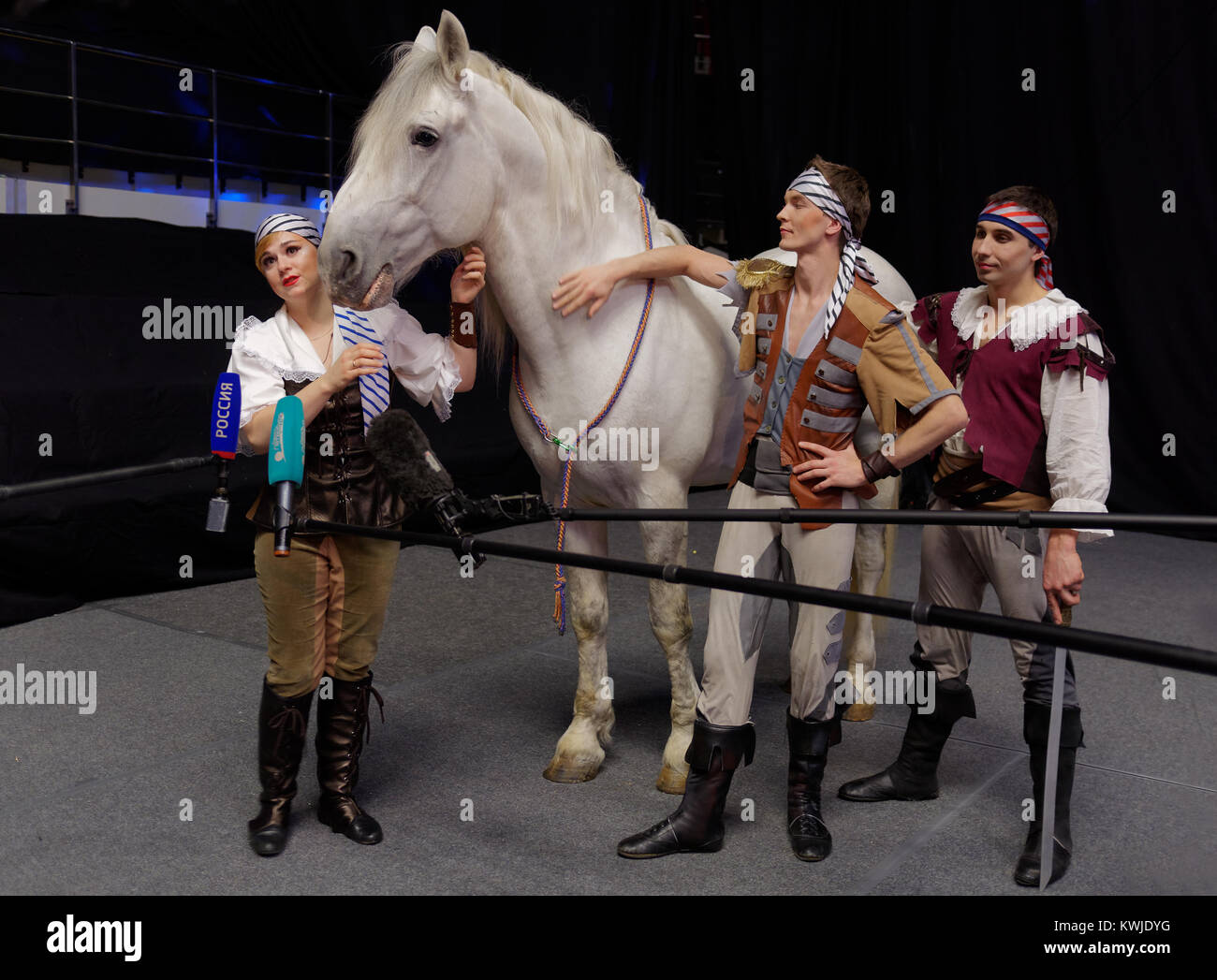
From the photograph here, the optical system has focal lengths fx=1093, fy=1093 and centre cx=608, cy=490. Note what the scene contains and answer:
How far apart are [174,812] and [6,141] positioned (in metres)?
4.11

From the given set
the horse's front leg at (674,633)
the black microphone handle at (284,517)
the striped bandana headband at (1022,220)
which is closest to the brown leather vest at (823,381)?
the striped bandana headband at (1022,220)

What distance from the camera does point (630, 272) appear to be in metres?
2.37

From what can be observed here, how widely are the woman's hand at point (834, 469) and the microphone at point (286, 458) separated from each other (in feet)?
3.08

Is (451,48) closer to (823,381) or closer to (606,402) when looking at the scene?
(606,402)

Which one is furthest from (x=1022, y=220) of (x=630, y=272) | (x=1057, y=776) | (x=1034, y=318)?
(x=1057, y=776)

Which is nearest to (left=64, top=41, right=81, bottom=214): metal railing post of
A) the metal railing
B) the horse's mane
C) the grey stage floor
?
the metal railing

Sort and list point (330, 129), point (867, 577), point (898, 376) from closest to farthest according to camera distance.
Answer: point (898, 376) → point (867, 577) → point (330, 129)

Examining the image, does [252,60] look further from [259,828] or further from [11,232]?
[259,828]

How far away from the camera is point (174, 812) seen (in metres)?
2.37

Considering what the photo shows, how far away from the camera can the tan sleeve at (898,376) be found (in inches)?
80.4

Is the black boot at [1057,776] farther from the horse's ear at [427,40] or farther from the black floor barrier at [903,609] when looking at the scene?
the horse's ear at [427,40]

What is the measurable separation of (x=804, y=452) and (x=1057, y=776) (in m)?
0.84

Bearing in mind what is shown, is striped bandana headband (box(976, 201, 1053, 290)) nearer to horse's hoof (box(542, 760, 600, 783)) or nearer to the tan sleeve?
the tan sleeve

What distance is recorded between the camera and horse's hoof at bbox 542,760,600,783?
2586 mm
